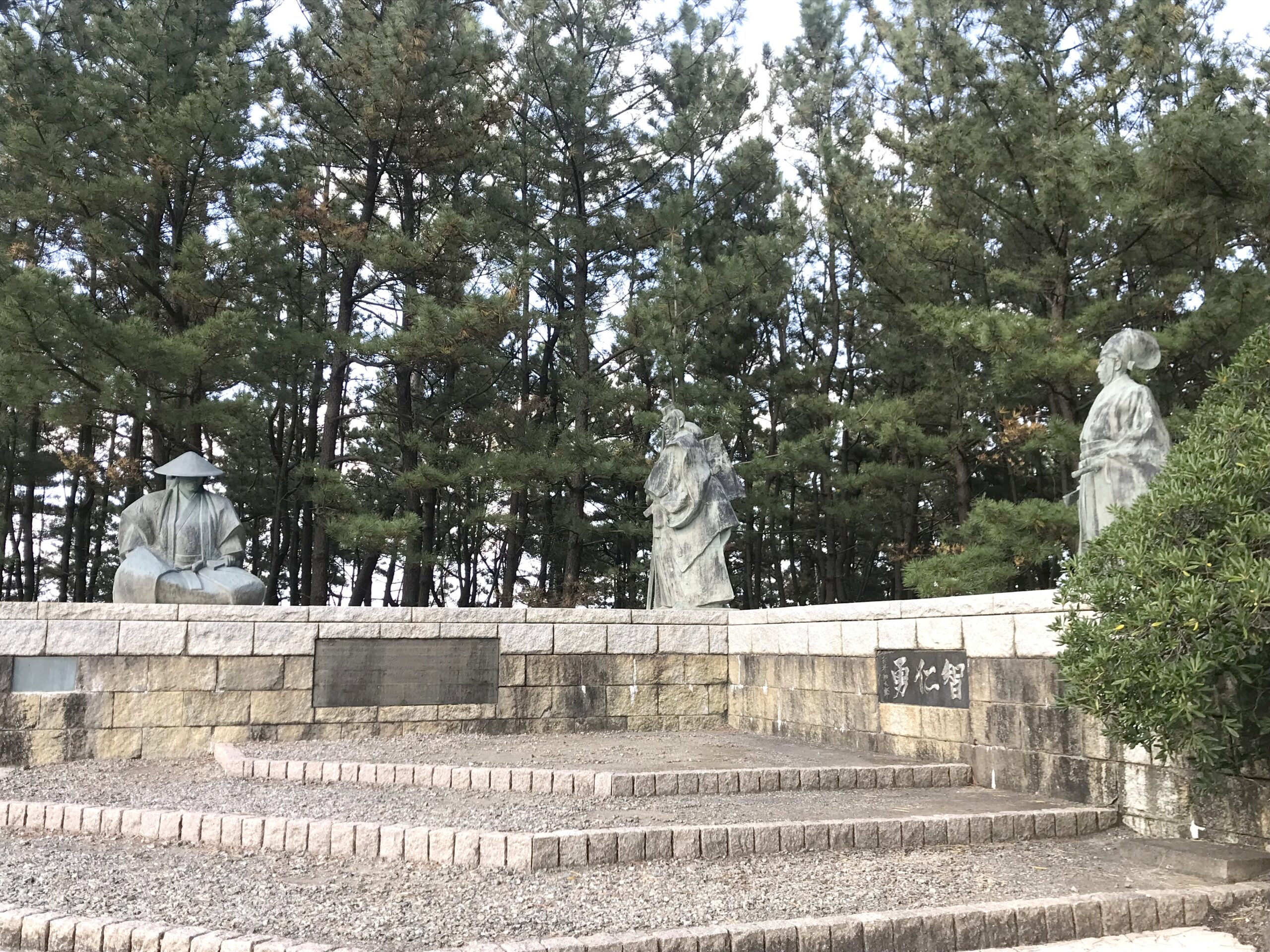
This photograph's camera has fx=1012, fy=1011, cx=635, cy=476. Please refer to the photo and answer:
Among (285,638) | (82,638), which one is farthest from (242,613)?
(82,638)

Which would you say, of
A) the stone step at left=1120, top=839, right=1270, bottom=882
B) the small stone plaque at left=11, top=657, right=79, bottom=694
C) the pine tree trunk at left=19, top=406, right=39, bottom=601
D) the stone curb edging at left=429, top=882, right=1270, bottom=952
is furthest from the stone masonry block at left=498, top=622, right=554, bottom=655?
the pine tree trunk at left=19, top=406, right=39, bottom=601

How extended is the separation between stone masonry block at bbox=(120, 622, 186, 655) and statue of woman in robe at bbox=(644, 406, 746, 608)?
183 inches

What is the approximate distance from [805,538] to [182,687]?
16.8 meters

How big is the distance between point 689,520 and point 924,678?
12.5 feet

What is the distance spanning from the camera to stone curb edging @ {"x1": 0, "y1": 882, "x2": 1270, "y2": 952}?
3.27 meters

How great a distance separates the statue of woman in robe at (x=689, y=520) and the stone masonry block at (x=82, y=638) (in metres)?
5.07

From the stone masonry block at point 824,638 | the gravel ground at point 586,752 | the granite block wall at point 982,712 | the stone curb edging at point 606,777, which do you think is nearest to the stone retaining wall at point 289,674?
the gravel ground at point 586,752

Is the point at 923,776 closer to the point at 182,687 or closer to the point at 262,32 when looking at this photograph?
the point at 182,687

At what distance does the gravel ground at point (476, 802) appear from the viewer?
5156mm

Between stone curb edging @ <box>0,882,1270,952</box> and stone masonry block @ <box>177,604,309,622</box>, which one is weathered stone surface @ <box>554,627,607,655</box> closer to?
stone masonry block @ <box>177,604,309,622</box>

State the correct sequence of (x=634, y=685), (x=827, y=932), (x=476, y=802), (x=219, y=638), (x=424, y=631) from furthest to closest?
(x=634, y=685) < (x=424, y=631) < (x=219, y=638) < (x=476, y=802) < (x=827, y=932)

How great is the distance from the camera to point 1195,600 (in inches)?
151

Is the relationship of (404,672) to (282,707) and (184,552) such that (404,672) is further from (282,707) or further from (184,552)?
(184,552)

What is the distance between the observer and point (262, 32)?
16.4 m
